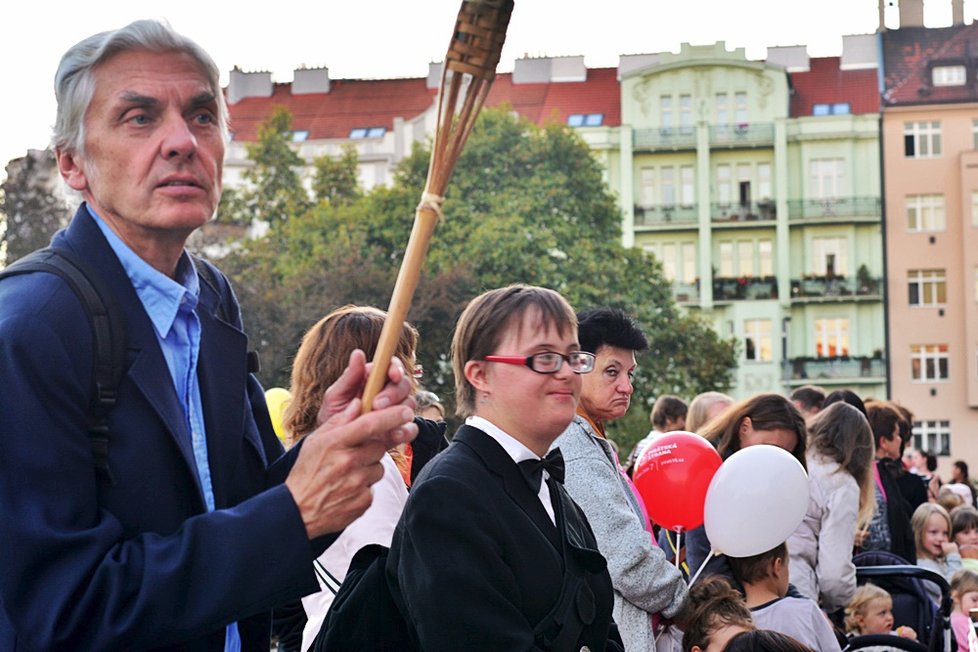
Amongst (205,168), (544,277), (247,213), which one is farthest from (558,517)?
(247,213)

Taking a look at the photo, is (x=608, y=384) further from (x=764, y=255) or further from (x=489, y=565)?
(x=764, y=255)

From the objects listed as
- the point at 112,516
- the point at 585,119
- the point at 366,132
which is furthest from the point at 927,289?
the point at 112,516

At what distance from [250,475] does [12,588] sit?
564mm

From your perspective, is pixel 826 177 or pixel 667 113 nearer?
pixel 826 177

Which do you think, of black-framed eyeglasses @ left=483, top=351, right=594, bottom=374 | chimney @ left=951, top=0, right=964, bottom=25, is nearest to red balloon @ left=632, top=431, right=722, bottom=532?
black-framed eyeglasses @ left=483, top=351, right=594, bottom=374

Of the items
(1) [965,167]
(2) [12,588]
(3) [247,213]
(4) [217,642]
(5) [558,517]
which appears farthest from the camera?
(1) [965,167]

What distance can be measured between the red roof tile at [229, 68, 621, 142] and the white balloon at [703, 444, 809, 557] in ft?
179

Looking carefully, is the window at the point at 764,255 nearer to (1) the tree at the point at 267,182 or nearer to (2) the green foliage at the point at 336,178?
(2) the green foliage at the point at 336,178

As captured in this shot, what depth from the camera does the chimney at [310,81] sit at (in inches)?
2643

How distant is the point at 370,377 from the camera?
2215mm

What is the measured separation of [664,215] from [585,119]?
513 cm

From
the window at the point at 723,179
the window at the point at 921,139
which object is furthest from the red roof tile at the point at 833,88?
the window at the point at 723,179

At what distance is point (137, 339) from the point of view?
2365 millimetres

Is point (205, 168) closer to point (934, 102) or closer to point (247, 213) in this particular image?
point (247, 213)
